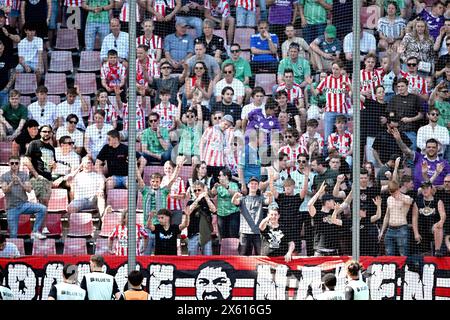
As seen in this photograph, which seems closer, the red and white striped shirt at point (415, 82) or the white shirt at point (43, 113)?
the white shirt at point (43, 113)

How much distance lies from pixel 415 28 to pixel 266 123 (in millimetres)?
2099

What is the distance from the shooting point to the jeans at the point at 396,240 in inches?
447

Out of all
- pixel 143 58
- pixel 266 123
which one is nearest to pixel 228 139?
pixel 266 123

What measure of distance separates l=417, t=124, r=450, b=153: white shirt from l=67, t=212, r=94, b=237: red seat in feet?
11.8

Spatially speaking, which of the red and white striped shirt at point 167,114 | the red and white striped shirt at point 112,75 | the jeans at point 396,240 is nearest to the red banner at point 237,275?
the jeans at point 396,240

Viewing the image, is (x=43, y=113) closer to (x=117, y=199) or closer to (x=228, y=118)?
(x=117, y=199)

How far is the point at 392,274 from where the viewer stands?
36.7ft

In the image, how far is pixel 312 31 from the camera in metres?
11.8

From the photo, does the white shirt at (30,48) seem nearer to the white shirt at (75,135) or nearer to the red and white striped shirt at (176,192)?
the white shirt at (75,135)

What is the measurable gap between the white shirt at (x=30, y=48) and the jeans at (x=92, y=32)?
521mm

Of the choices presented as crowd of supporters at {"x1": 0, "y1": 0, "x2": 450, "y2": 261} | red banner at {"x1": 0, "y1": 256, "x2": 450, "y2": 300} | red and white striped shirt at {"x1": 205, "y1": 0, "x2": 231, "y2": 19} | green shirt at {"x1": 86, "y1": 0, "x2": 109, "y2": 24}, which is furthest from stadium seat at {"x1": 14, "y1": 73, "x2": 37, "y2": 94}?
red and white striped shirt at {"x1": 205, "y1": 0, "x2": 231, "y2": 19}

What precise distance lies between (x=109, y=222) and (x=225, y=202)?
1225mm

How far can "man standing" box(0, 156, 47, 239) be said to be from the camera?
37.6 feet

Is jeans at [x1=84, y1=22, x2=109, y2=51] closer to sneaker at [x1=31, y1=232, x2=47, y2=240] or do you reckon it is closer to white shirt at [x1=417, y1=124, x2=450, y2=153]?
sneaker at [x1=31, y1=232, x2=47, y2=240]
